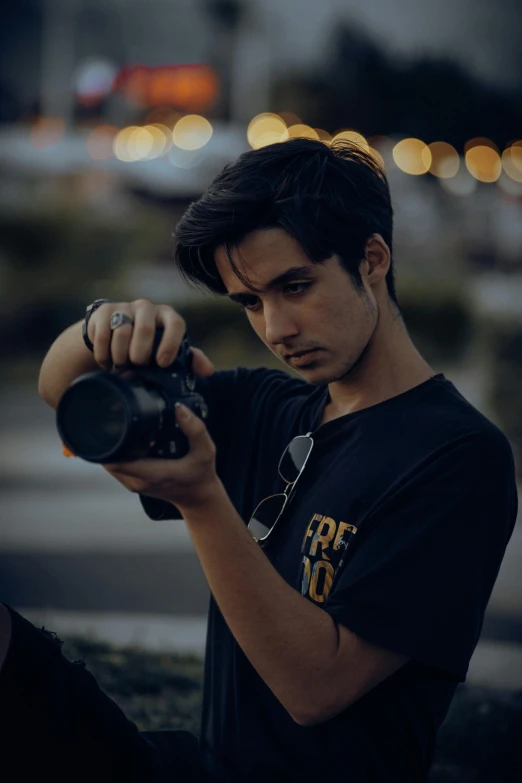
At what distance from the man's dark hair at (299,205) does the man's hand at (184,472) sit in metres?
0.49

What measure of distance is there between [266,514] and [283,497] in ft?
0.15

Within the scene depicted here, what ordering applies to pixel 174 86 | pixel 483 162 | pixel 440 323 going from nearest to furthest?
1. pixel 440 323
2. pixel 483 162
3. pixel 174 86

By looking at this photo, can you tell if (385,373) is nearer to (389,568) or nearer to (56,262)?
(389,568)

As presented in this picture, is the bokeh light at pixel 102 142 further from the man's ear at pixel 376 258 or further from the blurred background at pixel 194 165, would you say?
the man's ear at pixel 376 258

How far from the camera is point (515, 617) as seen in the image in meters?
4.15

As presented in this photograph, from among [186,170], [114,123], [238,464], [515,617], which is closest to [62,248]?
[186,170]

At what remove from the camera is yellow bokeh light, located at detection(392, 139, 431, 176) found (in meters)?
13.3

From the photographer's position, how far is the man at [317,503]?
4.79 ft

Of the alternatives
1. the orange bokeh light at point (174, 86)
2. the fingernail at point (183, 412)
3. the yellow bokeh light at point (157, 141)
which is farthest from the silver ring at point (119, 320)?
the orange bokeh light at point (174, 86)

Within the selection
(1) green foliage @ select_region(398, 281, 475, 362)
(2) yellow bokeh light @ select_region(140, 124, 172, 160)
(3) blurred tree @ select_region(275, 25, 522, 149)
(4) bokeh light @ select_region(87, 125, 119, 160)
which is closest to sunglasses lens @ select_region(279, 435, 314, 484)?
(1) green foliage @ select_region(398, 281, 475, 362)

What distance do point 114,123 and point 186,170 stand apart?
→ 7.73 feet

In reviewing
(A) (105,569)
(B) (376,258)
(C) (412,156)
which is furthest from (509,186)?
(B) (376,258)

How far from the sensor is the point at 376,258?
1.89m

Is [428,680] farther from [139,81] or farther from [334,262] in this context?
[139,81]
